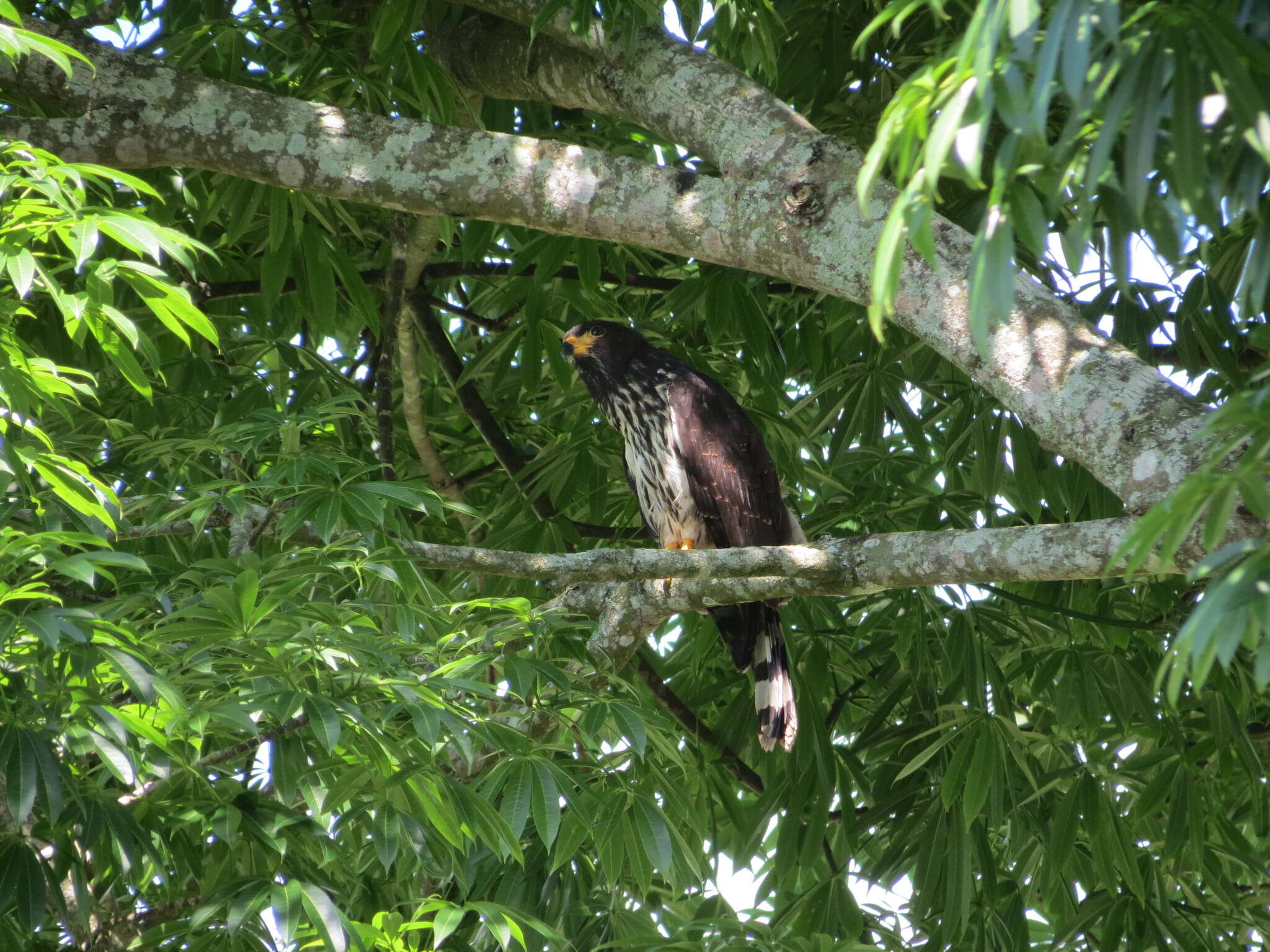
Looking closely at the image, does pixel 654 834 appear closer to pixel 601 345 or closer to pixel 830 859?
pixel 830 859

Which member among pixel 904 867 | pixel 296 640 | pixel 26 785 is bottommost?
pixel 904 867

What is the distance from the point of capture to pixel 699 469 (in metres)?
4.53

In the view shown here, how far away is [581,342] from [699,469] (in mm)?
716

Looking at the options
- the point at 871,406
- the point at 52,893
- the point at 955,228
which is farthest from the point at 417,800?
the point at 871,406

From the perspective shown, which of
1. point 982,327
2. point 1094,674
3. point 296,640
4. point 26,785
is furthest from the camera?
point 1094,674

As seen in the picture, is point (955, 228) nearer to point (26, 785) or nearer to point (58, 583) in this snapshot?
point (26, 785)

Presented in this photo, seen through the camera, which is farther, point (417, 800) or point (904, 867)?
point (904, 867)

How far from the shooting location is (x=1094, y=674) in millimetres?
4090

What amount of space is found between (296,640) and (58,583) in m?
1.00

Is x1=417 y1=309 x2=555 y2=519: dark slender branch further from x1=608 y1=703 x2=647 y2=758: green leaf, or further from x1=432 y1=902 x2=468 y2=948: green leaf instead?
x1=432 y1=902 x2=468 y2=948: green leaf

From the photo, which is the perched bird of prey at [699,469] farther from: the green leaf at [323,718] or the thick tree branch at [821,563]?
the green leaf at [323,718]

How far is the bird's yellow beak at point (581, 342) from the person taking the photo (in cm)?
480

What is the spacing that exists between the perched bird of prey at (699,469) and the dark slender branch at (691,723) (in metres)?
0.29

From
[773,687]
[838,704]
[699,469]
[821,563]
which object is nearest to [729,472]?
[699,469]
